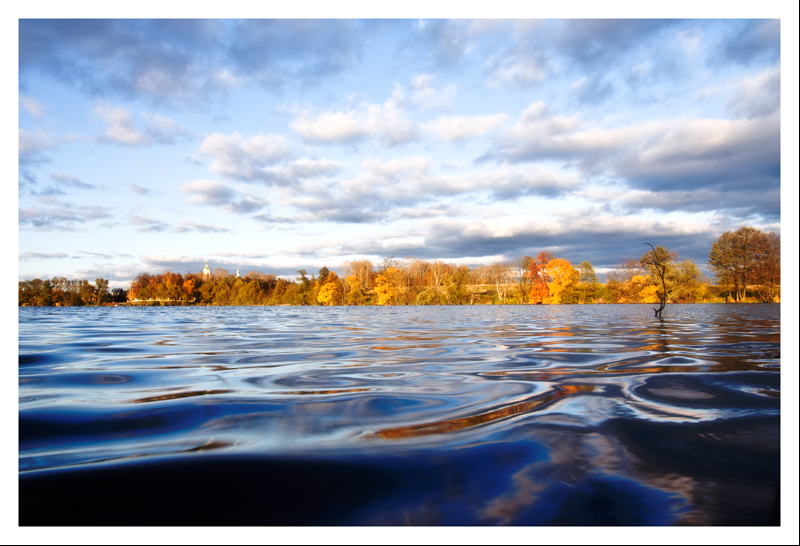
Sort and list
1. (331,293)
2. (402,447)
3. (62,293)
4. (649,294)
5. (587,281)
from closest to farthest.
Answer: (402,447) → (62,293) → (649,294) → (587,281) → (331,293)

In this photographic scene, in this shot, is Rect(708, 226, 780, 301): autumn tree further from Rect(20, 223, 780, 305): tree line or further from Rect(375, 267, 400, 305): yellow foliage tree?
Rect(375, 267, 400, 305): yellow foliage tree

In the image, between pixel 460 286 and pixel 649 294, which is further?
pixel 460 286

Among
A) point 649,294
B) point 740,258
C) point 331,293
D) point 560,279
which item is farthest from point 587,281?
point 331,293

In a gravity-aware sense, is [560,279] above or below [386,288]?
above

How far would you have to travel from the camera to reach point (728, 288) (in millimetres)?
44500

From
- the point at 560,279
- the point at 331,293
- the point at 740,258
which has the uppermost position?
the point at 740,258

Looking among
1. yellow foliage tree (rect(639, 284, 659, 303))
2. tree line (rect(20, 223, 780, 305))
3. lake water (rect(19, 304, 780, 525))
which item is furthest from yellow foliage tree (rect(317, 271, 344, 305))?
lake water (rect(19, 304, 780, 525))

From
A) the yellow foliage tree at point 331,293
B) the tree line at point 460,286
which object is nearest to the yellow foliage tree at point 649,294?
the tree line at point 460,286

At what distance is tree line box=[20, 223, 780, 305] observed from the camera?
45.8 metres

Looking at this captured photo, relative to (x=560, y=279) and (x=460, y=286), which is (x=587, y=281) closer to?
(x=560, y=279)

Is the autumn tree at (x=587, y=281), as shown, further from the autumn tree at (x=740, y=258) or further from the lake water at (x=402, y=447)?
the lake water at (x=402, y=447)

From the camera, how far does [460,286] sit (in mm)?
69688

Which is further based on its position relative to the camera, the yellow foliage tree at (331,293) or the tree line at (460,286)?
the yellow foliage tree at (331,293)

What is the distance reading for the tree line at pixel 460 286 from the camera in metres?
45.8
